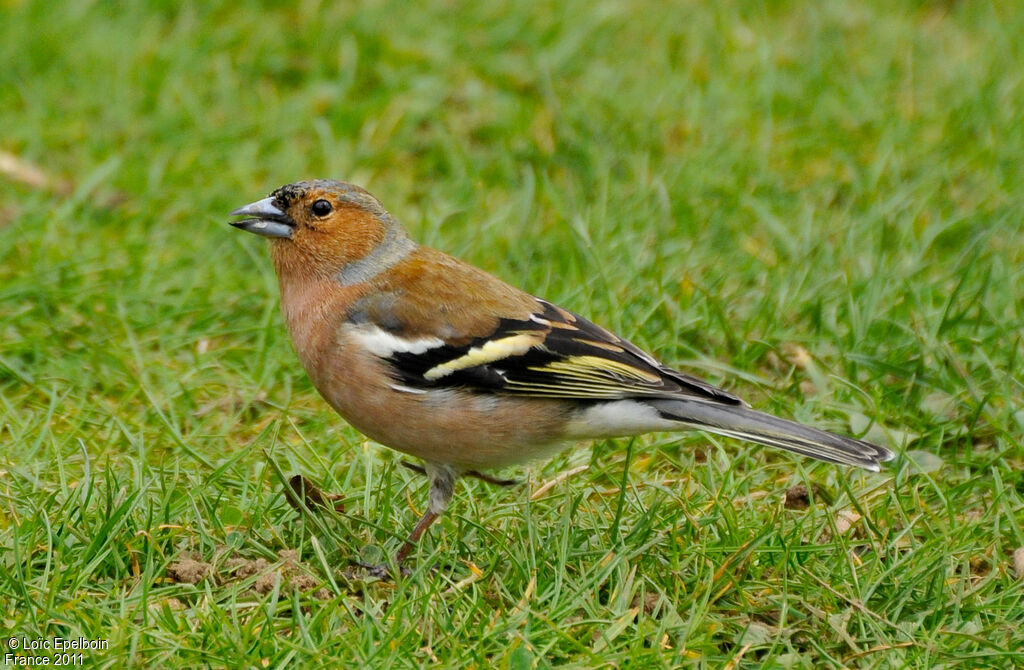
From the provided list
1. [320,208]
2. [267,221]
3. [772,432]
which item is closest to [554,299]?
[320,208]

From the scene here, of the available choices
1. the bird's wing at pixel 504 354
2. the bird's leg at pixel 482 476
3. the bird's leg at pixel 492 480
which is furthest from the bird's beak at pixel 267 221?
the bird's leg at pixel 492 480

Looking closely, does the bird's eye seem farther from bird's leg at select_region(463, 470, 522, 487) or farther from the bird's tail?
the bird's tail

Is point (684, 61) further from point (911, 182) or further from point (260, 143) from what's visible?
point (260, 143)

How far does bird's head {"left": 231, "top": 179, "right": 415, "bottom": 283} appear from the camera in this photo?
4.68m

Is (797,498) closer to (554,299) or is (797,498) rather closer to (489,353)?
(489,353)

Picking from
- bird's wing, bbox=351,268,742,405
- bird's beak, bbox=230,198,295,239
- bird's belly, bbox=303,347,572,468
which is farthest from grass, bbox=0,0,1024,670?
bird's beak, bbox=230,198,295,239

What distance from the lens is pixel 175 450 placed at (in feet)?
16.1

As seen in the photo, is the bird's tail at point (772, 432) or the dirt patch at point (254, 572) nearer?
the dirt patch at point (254, 572)

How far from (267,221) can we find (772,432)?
6.22 ft

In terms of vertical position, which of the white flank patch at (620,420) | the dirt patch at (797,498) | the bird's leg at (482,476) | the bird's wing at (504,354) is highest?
the bird's wing at (504,354)

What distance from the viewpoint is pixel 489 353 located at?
14.4 feet

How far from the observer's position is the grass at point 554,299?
13.0 feet

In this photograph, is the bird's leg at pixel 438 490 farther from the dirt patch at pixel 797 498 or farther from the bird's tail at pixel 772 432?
the dirt patch at pixel 797 498

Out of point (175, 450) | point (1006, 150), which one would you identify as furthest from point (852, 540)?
point (1006, 150)
